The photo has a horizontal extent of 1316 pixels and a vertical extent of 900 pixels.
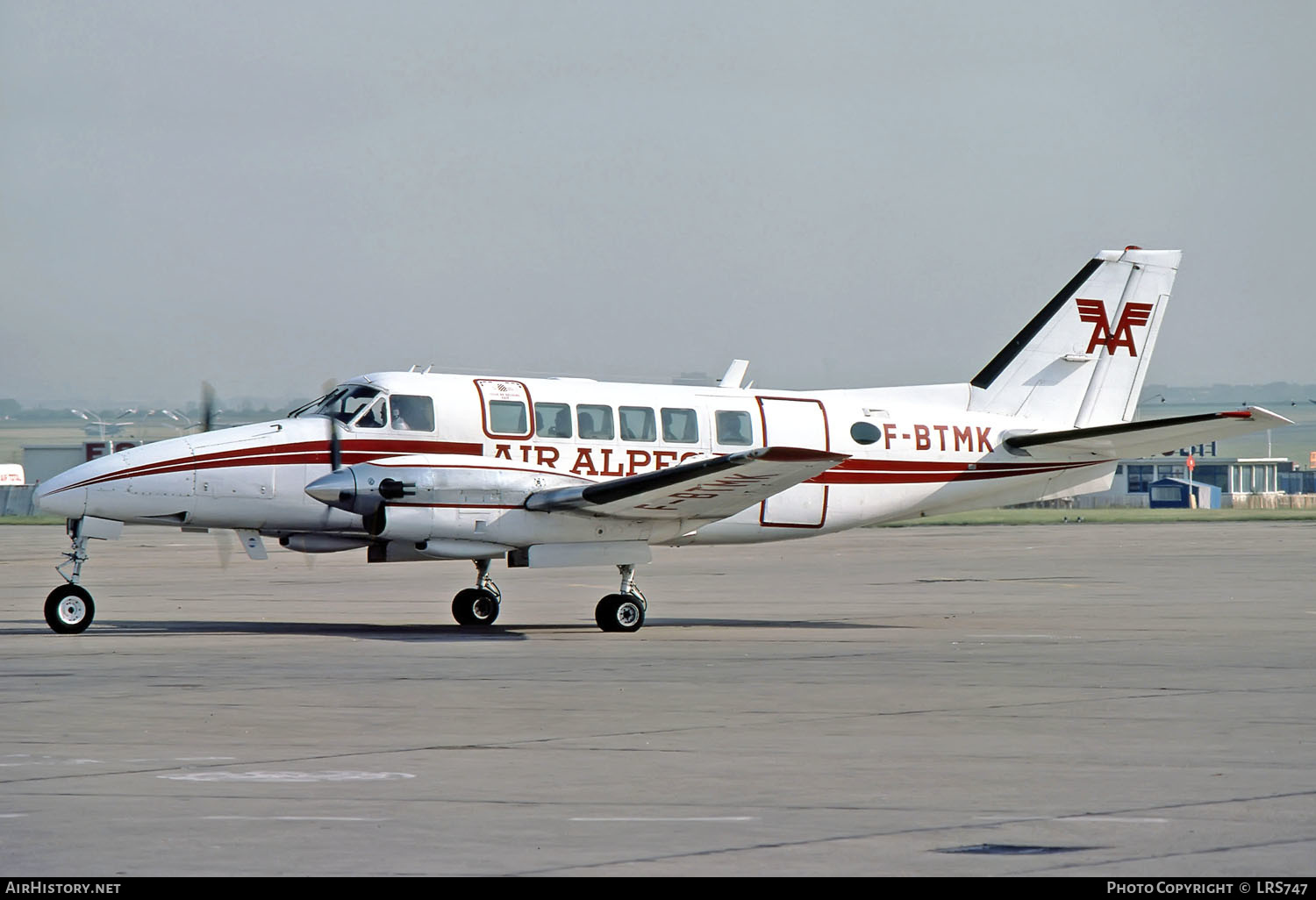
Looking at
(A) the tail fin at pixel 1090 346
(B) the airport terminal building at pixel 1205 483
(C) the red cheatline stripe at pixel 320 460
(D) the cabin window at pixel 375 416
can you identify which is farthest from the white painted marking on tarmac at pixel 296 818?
(B) the airport terminal building at pixel 1205 483

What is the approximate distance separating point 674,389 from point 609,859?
1597cm

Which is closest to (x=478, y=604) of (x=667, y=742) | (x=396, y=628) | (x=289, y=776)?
(x=396, y=628)

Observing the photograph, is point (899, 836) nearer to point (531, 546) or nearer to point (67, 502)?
point (531, 546)

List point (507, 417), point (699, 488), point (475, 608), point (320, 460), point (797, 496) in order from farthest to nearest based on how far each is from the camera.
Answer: point (797, 496) < point (475, 608) < point (507, 417) < point (320, 460) < point (699, 488)

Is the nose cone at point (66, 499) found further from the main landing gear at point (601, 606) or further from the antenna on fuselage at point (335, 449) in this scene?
the main landing gear at point (601, 606)

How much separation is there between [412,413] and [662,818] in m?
13.4

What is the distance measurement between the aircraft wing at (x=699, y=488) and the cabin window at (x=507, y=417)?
120cm

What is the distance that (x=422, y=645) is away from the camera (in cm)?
1897

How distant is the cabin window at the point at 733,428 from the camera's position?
2302cm

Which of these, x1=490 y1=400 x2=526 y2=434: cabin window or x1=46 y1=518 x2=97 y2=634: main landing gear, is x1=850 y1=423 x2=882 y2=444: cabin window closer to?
x1=490 y1=400 x2=526 y2=434: cabin window

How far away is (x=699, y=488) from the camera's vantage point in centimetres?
2084

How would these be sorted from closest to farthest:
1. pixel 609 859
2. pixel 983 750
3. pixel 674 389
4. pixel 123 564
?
pixel 609 859 → pixel 983 750 → pixel 674 389 → pixel 123 564

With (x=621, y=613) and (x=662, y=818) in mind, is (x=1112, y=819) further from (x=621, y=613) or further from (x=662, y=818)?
(x=621, y=613)

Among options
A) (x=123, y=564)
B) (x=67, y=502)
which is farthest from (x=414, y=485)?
(x=123, y=564)
